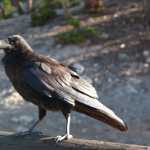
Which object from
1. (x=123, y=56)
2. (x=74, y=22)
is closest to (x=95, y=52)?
(x=123, y=56)

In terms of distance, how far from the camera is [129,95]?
35.5 feet

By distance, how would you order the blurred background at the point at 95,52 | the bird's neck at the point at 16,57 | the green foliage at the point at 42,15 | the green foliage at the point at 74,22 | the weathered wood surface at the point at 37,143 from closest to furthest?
1. the weathered wood surface at the point at 37,143
2. the bird's neck at the point at 16,57
3. the blurred background at the point at 95,52
4. the green foliage at the point at 74,22
5. the green foliage at the point at 42,15

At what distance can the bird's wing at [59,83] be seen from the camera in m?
3.89

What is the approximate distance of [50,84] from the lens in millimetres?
3895

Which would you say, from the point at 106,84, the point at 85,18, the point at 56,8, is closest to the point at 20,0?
the point at 56,8

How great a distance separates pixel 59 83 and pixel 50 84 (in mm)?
55

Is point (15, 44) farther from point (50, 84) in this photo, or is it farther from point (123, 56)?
point (123, 56)

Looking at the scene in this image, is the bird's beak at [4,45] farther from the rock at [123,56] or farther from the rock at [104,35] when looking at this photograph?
the rock at [104,35]

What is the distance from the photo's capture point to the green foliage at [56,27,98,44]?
12914mm

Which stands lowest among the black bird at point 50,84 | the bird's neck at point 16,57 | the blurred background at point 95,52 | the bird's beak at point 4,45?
the blurred background at point 95,52

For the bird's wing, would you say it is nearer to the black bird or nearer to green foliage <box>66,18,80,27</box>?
the black bird

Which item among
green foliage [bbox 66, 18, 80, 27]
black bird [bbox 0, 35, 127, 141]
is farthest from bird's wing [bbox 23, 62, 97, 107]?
green foliage [bbox 66, 18, 80, 27]

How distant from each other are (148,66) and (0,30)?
4267 mm

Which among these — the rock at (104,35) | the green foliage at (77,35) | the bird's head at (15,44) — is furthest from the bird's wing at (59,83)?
the rock at (104,35)
